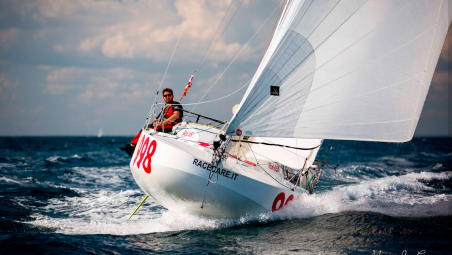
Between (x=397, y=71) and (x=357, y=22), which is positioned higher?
(x=357, y=22)

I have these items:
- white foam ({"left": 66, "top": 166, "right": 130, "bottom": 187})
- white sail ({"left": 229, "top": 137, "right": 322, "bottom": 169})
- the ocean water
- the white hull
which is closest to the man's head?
the white hull

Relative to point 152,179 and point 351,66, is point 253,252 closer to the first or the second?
point 152,179

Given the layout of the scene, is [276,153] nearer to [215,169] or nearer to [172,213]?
[215,169]

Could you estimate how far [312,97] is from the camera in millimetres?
5422

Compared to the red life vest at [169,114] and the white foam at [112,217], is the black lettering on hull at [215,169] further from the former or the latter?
the red life vest at [169,114]

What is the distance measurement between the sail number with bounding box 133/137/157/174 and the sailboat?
2 centimetres

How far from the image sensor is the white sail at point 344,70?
523 cm

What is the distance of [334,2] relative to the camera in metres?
5.17

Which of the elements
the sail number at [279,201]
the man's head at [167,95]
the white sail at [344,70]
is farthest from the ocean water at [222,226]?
the man's head at [167,95]

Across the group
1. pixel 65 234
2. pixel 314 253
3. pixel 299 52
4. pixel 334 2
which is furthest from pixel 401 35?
pixel 65 234

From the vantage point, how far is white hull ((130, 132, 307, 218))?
4.98 m

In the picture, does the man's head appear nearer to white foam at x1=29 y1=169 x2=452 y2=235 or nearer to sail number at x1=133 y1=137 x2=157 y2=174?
sail number at x1=133 y1=137 x2=157 y2=174

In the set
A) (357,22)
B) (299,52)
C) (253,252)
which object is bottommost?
(253,252)

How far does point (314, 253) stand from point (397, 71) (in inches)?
134
